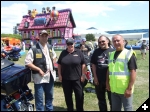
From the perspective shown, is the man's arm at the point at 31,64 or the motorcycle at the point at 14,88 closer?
the motorcycle at the point at 14,88

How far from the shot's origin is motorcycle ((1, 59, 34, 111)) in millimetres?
3367

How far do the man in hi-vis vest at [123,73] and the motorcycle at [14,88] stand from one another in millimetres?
1672

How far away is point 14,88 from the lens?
3475 millimetres

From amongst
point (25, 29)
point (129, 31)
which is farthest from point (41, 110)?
point (129, 31)

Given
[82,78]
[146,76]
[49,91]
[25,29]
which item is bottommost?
[146,76]

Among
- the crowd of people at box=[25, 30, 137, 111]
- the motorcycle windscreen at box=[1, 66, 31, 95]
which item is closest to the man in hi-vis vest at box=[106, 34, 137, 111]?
the crowd of people at box=[25, 30, 137, 111]

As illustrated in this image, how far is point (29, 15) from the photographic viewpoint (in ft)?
91.5

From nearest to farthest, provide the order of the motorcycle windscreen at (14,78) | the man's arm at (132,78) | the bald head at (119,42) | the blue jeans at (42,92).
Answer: the man's arm at (132,78) → the bald head at (119,42) → the motorcycle windscreen at (14,78) → the blue jeans at (42,92)

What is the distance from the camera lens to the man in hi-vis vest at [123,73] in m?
3.02

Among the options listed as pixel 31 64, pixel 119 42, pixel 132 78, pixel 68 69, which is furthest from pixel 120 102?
pixel 31 64

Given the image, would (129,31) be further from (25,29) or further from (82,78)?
(82,78)

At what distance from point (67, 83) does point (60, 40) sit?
20956 mm

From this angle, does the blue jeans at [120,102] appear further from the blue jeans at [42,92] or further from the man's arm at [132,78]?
the blue jeans at [42,92]

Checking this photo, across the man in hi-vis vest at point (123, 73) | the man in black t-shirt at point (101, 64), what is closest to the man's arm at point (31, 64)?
the man in black t-shirt at point (101, 64)
